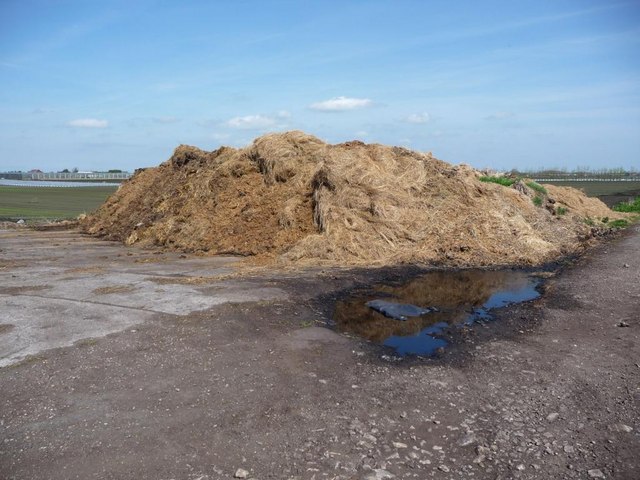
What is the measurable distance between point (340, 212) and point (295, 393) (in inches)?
356

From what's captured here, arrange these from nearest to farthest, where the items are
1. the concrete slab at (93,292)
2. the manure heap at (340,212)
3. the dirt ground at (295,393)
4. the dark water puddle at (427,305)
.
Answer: the dirt ground at (295,393) < the dark water puddle at (427,305) < the concrete slab at (93,292) < the manure heap at (340,212)

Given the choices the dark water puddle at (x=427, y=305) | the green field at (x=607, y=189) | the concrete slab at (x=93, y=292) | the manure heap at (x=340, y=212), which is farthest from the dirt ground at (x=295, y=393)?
the green field at (x=607, y=189)

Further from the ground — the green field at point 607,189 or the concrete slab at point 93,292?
the green field at point 607,189

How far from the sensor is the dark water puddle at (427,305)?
23.2ft

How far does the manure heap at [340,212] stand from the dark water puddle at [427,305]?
1554mm

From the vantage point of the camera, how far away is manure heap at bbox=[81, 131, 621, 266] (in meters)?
13.0

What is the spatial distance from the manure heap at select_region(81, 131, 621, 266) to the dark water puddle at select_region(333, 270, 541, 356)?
155 cm

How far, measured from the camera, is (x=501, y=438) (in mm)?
4270

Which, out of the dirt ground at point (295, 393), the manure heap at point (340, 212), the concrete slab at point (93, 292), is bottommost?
the dirt ground at point (295, 393)

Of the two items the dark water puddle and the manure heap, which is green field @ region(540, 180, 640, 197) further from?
the dark water puddle

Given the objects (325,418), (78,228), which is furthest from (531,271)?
(78,228)

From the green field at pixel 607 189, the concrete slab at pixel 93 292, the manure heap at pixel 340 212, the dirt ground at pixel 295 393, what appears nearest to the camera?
the dirt ground at pixel 295 393

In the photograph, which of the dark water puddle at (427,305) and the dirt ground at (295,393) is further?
the dark water puddle at (427,305)

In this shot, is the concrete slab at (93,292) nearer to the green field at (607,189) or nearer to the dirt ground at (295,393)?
the dirt ground at (295,393)
